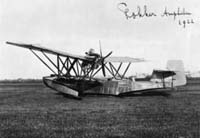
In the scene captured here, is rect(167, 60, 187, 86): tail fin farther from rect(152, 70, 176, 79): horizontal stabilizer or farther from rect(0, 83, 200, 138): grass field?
rect(0, 83, 200, 138): grass field

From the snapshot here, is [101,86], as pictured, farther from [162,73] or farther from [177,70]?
[177,70]

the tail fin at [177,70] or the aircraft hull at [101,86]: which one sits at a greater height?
the tail fin at [177,70]

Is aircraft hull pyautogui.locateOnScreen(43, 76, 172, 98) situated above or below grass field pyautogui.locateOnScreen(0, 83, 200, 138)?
above

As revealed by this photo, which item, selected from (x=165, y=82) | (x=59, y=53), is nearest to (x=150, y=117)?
(x=59, y=53)

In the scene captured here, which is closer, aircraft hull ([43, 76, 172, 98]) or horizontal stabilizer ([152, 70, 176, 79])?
aircraft hull ([43, 76, 172, 98])

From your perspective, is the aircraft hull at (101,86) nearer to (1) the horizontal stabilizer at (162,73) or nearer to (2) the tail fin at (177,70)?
Result: (1) the horizontal stabilizer at (162,73)

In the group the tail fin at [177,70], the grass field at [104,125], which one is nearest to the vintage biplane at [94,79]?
Result: the tail fin at [177,70]

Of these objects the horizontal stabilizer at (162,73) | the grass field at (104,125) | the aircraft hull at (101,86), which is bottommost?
the grass field at (104,125)

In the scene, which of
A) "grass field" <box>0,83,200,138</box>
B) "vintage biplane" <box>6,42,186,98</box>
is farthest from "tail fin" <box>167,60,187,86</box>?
"grass field" <box>0,83,200,138</box>

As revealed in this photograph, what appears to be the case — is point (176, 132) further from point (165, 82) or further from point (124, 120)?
point (165, 82)
